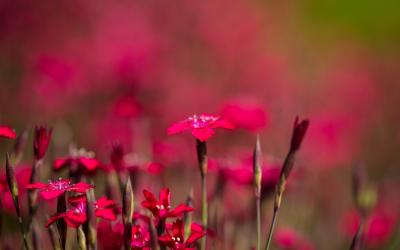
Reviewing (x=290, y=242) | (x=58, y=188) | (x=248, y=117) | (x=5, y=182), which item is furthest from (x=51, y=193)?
(x=248, y=117)

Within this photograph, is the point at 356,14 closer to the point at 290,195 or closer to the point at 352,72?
the point at 352,72

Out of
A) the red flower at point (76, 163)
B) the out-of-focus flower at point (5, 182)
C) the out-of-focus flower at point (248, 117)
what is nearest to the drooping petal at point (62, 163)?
the red flower at point (76, 163)

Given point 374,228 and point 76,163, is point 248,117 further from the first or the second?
point 76,163

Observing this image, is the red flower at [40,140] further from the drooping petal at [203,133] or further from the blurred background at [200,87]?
the blurred background at [200,87]

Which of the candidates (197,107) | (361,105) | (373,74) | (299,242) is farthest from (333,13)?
(299,242)

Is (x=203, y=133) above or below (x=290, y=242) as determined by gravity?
above

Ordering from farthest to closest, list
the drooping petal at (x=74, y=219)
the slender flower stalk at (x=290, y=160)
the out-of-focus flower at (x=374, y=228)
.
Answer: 1. the out-of-focus flower at (x=374, y=228)
2. the slender flower stalk at (x=290, y=160)
3. the drooping petal at (x=74, y=219)
